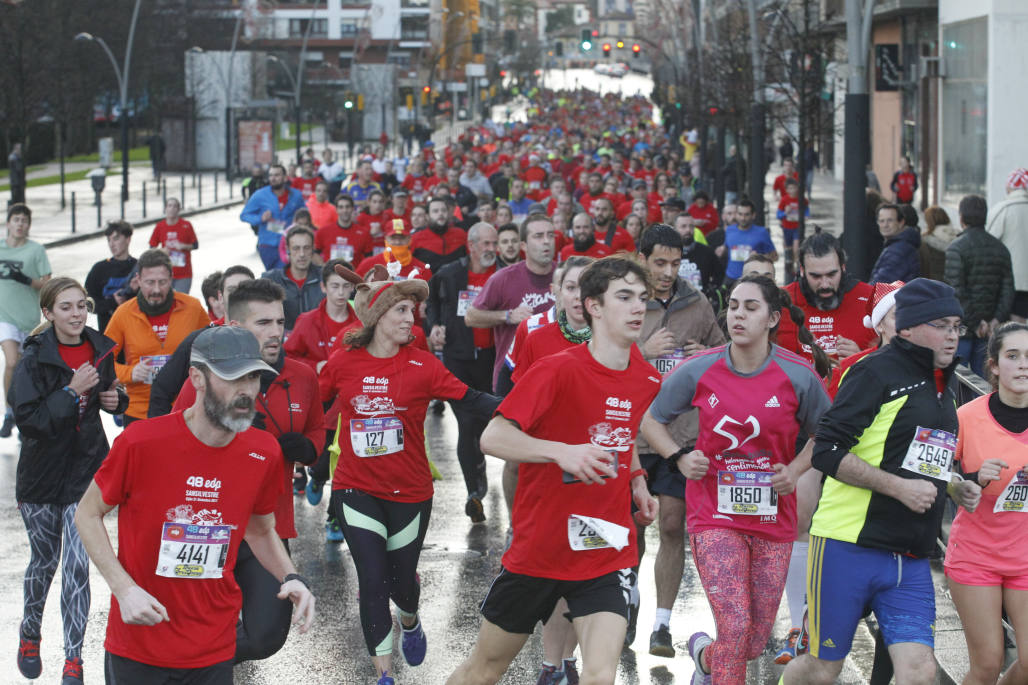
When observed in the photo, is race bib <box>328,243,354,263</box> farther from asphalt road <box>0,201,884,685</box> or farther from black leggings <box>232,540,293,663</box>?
black leggings <box>232,540,293,663</box>

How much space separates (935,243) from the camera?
1306 cm

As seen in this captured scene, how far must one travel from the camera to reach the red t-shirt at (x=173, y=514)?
183 inches

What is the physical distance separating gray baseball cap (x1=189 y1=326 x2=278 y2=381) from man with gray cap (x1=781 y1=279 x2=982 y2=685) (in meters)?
2.07

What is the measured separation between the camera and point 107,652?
4.82 meters

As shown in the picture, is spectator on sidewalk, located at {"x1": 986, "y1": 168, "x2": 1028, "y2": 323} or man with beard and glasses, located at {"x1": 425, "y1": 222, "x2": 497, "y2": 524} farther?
spectator on sidewalk, located at {"x1": 986, "y1": 168, "x2": 1028, "y2": 323}

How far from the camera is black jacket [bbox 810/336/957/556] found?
5438mm

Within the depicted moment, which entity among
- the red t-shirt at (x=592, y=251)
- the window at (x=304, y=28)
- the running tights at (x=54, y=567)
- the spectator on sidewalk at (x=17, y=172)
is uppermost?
the window at (x=304, y=28)

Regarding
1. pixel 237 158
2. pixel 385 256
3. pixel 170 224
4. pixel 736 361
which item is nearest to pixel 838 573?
pixel 736 361

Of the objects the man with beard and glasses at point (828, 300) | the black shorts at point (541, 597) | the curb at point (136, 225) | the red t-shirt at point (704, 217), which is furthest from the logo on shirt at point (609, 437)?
the curb at point (136, 225)

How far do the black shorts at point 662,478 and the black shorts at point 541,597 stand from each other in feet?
6.26

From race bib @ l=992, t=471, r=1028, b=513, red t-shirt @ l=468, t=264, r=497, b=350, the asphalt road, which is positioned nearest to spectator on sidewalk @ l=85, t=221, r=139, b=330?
the asphalt road

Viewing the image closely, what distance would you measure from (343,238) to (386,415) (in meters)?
9.47

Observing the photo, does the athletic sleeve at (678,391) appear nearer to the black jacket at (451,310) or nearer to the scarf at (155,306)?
the scarf at (155,306)

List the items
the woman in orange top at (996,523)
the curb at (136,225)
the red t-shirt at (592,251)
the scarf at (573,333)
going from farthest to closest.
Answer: the curb at (136,225), the red t-shirt at (592,251), the scarf at (573,333), the woman in orange top at (996,523)
